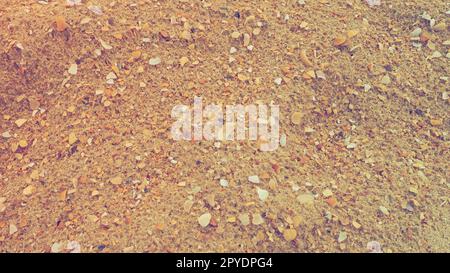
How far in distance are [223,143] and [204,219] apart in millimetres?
188

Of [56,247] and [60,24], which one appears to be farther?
[60,24]

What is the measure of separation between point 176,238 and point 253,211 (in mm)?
170

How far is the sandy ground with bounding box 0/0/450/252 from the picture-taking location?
104cm

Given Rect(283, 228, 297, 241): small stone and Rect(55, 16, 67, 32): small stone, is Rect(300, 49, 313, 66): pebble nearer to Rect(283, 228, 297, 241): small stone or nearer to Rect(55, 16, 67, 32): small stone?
Rect(283, 228, 297, 241): small stone

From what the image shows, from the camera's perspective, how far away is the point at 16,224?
3.46 feet

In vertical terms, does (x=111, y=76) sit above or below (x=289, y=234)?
above

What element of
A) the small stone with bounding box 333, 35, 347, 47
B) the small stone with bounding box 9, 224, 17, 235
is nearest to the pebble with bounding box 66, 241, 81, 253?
the small stone with bounding box 9, 224, 17, 235

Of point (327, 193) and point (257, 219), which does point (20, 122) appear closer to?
point (257, 219)

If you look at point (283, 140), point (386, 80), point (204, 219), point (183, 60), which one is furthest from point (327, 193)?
point (183, 60)

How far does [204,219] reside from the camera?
1.03 metres

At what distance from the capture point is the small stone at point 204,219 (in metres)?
1.03

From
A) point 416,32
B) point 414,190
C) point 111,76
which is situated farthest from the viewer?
point 416,32

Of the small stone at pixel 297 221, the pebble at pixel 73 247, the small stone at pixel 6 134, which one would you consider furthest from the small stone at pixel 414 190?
the small stone at pixel 6 134
